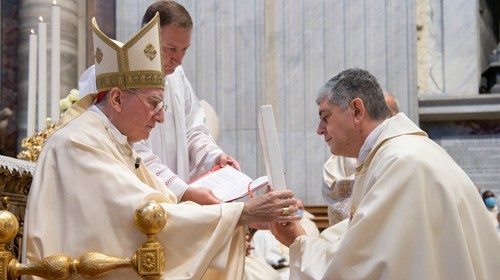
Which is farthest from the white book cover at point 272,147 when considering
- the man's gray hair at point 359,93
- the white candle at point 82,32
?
the white candle at point 82,32

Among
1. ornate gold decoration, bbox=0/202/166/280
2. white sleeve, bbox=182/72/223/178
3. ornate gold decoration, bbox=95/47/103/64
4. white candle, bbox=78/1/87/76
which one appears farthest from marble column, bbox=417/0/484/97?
ornate gold decoration, bbox=0/202/166/280

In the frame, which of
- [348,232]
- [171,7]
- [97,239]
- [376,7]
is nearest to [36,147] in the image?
[171,7]

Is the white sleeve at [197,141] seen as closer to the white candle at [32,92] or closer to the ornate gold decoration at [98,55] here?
the white candle at [32,92]

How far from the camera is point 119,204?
11.0ft

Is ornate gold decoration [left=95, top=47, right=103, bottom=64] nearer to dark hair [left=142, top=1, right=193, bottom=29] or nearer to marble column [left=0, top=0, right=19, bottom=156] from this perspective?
dark hair [left=142, top=1, right=193, bottom=29]

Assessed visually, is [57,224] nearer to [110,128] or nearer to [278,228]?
[110,128]

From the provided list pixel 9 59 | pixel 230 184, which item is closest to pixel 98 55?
pixel 230 184

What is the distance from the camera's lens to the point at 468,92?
8555 millimetres

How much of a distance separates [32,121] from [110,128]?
1.41 m

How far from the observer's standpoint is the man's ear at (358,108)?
12.2 ft

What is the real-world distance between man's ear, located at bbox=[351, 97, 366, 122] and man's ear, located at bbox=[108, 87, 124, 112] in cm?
100

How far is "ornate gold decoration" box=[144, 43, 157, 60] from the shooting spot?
3776 mm

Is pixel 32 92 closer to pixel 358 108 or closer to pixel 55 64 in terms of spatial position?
pixel 55 64

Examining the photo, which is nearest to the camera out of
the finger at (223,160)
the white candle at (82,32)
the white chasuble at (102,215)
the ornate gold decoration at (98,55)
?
the white chasuble at (102,215)
